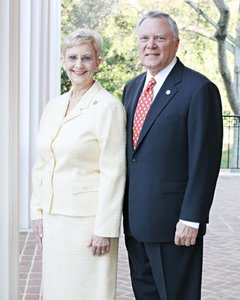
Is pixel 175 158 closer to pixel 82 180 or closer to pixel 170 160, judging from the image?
pixel 170 160

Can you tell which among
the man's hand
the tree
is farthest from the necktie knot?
the tree

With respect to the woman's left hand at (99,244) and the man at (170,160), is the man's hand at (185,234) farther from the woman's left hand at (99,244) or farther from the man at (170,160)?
the woman's left hand at (99,244)

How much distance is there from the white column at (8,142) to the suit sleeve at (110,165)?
0.50m

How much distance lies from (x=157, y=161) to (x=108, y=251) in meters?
0.45

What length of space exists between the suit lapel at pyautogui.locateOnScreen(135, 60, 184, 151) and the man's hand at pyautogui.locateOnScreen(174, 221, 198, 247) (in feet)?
1.28

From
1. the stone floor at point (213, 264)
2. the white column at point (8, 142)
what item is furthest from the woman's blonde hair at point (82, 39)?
the stone floor at point (213, 264)

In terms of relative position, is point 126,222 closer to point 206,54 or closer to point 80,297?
point 80,297

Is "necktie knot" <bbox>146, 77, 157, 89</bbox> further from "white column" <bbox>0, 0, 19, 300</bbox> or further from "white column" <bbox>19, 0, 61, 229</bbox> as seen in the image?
"white column" <bbox>19, 0, 61, 229</bbox>

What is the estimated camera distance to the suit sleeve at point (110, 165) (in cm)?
256

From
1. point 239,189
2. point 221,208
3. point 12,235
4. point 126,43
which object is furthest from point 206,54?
point 12,235

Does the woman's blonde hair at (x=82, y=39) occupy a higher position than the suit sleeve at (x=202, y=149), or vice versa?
the woman's blonde hair at (x=82, y=39)

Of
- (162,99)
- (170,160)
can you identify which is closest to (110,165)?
(170,160)

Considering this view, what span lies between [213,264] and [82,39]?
3.04 meters

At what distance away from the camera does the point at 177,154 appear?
2590 millimetres
